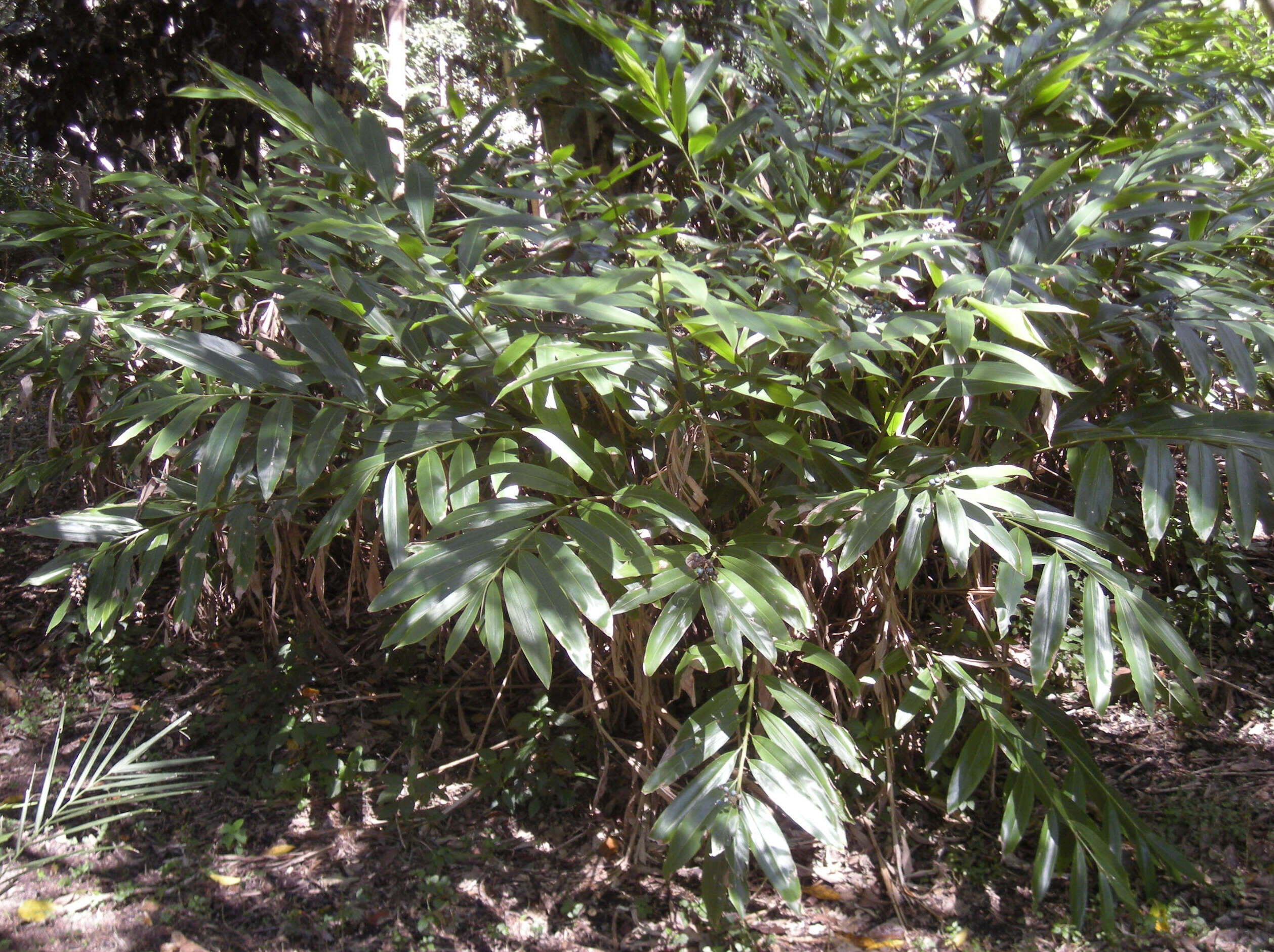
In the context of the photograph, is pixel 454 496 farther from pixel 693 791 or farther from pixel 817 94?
pixel 817 94

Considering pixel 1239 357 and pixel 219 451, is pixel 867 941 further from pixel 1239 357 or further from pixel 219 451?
pixel 219 451

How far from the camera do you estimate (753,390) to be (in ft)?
4.73

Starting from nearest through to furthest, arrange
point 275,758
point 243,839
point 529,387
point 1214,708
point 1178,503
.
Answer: point 529,387, point 243,839, point 275,758, point 1214,708, point 1178,503

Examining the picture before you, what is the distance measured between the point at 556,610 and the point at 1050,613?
2.49 ft

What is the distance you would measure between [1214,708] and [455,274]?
2.33 meters

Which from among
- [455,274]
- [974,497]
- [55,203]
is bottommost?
[974,497]

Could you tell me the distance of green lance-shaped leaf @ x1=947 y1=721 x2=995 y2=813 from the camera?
5.32 feet

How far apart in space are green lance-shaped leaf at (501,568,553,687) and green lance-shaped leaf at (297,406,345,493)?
0.38 meters

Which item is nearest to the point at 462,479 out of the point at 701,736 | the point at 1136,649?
the point at 701,736

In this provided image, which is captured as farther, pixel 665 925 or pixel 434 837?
pixel 434 837

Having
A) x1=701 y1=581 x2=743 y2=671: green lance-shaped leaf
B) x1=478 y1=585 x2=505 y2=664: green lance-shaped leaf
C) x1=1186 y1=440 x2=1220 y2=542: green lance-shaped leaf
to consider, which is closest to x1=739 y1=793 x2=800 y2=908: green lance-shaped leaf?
x1=701 y1=581 x2=743 y2=671: green lance-shaped leaf

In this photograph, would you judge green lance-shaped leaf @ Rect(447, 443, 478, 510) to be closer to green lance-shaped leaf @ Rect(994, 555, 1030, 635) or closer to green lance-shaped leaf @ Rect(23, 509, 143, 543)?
green lance-shaped leaf @ Rect(23, 509, 143, 543)

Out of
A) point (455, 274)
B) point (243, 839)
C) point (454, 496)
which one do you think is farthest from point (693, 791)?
point (243, 839)

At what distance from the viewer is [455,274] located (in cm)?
152
